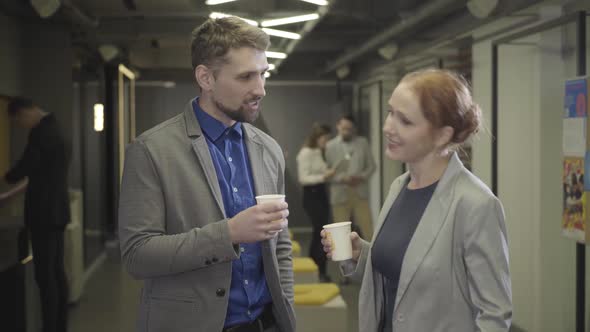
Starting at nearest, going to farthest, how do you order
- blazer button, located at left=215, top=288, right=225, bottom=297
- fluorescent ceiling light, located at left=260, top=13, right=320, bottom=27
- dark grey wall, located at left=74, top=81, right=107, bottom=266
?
blazer button, located at left=215, top=288, right=225, bottom=297 < fluorescent ceiling light, located at left=260, top=13, right=320, bottom=27 < dark grey wall, located at left=74, top=81, right=107, bottom=266

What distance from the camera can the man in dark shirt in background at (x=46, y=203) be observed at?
15.4 ft

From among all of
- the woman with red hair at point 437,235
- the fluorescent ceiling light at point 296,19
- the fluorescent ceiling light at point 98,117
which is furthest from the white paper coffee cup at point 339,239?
the fluorescent ceiling light at point 98,117

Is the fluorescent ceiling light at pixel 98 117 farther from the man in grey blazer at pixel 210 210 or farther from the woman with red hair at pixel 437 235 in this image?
the woman with red hair at pixel 437 235

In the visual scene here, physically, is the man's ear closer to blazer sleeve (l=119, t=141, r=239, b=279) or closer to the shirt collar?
the shirt collar

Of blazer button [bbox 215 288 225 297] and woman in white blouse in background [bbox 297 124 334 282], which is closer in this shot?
blazer button [bbox 215 288 225 297]

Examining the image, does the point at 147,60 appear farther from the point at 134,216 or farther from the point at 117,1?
the point at 134,216

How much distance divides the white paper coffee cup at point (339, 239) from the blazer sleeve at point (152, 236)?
31 centimetres

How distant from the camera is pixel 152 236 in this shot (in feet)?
5.94

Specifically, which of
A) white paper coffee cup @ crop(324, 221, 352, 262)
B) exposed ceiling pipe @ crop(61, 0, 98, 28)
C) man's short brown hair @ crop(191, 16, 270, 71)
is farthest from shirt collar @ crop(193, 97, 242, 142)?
exposed ceiling pipe @ crop(61, 0, 98, 28)

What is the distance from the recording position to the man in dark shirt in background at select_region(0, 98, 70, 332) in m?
4.71

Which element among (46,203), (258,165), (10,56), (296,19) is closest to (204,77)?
(258,165)

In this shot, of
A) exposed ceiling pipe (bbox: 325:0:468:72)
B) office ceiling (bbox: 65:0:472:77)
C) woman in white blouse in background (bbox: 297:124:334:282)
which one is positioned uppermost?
office ceiling (bbox: 65:0:472:77)

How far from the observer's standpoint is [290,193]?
41.2 feet

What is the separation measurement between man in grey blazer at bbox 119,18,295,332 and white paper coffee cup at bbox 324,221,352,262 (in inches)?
6.6
